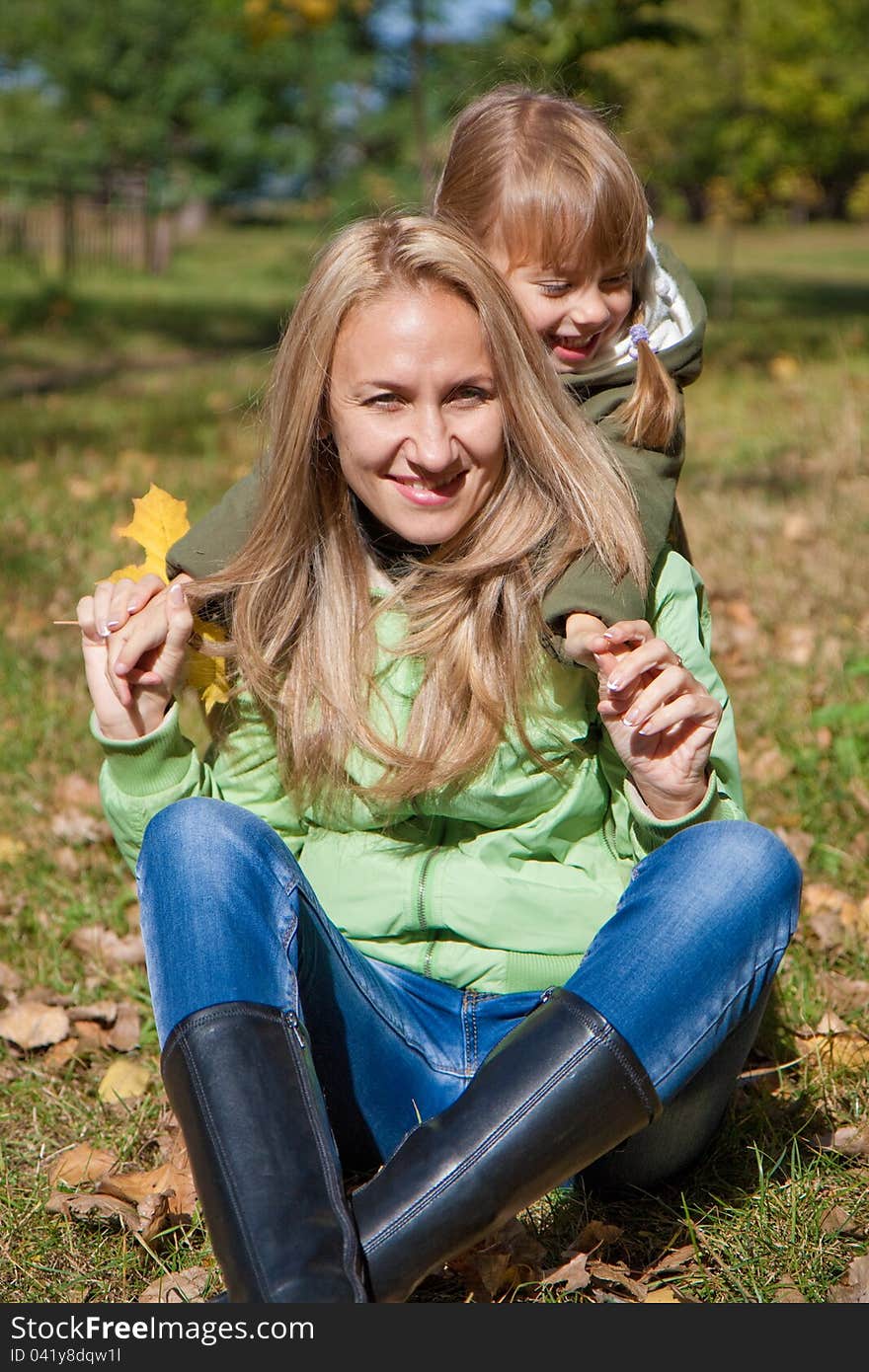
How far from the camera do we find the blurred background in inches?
102

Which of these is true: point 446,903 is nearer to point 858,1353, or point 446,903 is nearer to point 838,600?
point 858,1353

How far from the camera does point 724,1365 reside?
5.62 ft

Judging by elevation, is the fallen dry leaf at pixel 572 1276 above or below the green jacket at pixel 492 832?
below

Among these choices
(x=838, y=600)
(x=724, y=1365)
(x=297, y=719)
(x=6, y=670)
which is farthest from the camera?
(x=838, y=600)

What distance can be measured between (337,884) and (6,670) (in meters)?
2.22

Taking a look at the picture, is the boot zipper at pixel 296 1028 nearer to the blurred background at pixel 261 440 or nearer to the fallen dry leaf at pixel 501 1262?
the fallen dry leaf at pixel 501 1262

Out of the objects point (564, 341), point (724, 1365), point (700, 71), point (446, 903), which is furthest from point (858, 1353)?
point (700, 71)

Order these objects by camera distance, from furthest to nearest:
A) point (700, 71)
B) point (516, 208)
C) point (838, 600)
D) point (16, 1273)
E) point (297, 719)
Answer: point (700, 71)
point (838, 600)
point (516, 208)
point (297, 719)
point (16, 1273)

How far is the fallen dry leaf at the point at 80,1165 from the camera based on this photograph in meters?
2.28

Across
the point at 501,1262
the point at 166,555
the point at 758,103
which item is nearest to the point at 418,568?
the point at 166,555

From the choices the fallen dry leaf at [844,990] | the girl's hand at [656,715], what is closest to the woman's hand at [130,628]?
the girl's hand at [656,715]

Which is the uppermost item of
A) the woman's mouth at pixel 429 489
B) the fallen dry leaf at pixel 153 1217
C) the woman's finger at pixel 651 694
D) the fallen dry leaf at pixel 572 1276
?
the woman's mouth at pixel 429 489

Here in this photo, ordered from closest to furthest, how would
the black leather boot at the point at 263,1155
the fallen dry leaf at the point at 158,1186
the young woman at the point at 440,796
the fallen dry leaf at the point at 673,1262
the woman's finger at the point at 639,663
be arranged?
the black leather boot at the point at 263,1155 → the young woman at the point at 440,796 → the woman's finger at the point at 639,663 → the fallen dry leaf at the point at 673,1262 → the fallen dry leaf at the point at 158,1186

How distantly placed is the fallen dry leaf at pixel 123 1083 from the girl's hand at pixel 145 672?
2.50ft
